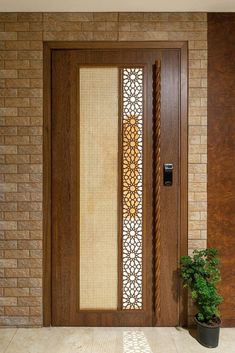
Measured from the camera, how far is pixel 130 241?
2338mm

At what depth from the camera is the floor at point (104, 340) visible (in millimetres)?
2074

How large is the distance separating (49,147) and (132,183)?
0.62 metres

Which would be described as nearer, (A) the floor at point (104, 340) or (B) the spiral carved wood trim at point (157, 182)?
(A) the floor at point (104, 340)

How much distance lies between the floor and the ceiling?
2139 millimetres

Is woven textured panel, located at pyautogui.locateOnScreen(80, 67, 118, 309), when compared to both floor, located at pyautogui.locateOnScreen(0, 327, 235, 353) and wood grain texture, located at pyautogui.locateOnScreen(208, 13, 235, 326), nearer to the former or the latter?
floor, located at pyautogui.locateOnScreen(0, 327, 235, 353)

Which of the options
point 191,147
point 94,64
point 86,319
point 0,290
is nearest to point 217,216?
point 191,147

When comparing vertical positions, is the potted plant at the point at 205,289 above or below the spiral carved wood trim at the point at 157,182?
below

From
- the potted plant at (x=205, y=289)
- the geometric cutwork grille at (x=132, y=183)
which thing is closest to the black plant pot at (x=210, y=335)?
the potted plant at (x=205, y=289)

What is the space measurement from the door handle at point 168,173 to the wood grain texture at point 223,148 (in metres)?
0.26

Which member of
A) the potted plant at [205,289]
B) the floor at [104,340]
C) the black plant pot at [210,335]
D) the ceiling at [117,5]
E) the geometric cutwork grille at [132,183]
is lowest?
the floor at [104,340]

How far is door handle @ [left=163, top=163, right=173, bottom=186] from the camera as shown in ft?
7.57

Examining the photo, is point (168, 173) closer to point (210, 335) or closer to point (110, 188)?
point (110, 188)

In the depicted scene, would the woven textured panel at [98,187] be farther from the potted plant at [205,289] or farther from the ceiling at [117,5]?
the potted plant at [205,289]

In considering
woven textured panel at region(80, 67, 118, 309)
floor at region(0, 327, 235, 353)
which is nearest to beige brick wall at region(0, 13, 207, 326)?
floor at region(0, 327, 235, 353)
